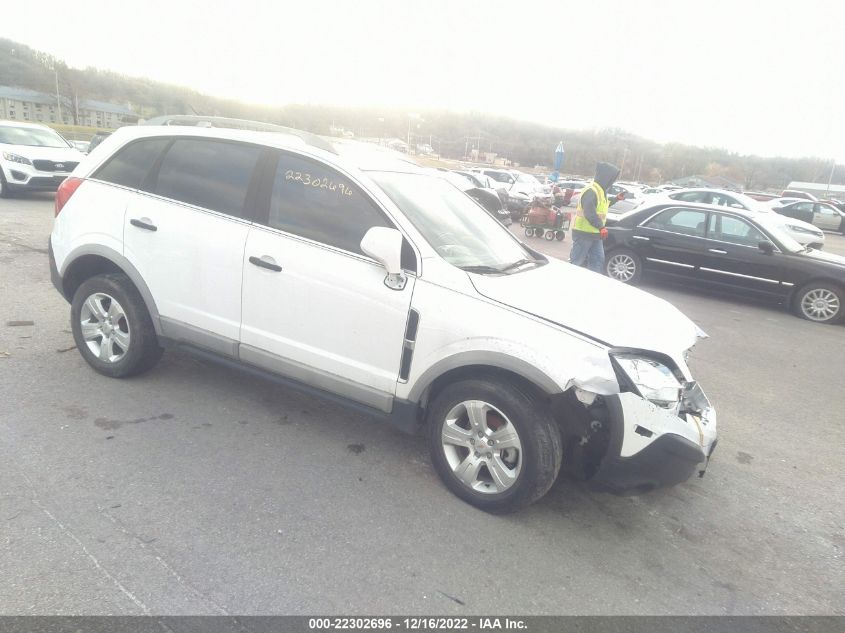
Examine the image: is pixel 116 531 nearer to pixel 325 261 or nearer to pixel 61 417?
pixel 61 417

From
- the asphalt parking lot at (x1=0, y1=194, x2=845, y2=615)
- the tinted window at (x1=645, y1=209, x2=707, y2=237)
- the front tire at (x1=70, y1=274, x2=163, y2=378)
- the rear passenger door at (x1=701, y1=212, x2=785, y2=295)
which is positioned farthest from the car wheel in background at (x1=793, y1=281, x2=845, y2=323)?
the front tire at (x1=70, y1=274, x2=163, y2=378)

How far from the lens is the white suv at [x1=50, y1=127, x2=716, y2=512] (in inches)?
115

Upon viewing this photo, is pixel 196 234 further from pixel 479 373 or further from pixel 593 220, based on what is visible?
pixel 593 220

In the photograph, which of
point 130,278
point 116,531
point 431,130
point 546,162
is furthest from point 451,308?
point 546,162

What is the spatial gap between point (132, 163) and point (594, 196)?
19.4 ft

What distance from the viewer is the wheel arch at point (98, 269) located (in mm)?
4035

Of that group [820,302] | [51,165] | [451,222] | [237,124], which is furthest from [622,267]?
[51,165]

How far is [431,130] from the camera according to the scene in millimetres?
64688

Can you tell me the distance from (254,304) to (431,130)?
6431 centimetres

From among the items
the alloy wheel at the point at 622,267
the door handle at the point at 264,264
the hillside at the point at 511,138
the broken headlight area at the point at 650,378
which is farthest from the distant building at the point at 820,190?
the door handle at the point at 264,264

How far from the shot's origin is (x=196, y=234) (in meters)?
3.79

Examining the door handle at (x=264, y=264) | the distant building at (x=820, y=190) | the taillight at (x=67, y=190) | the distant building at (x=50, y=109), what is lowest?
the distant building at (x=50, y=109)

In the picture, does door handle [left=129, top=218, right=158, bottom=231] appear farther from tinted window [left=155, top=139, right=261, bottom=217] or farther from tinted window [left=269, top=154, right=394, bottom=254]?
tinted window [left=269, top=154, right=394, bottom=254]
